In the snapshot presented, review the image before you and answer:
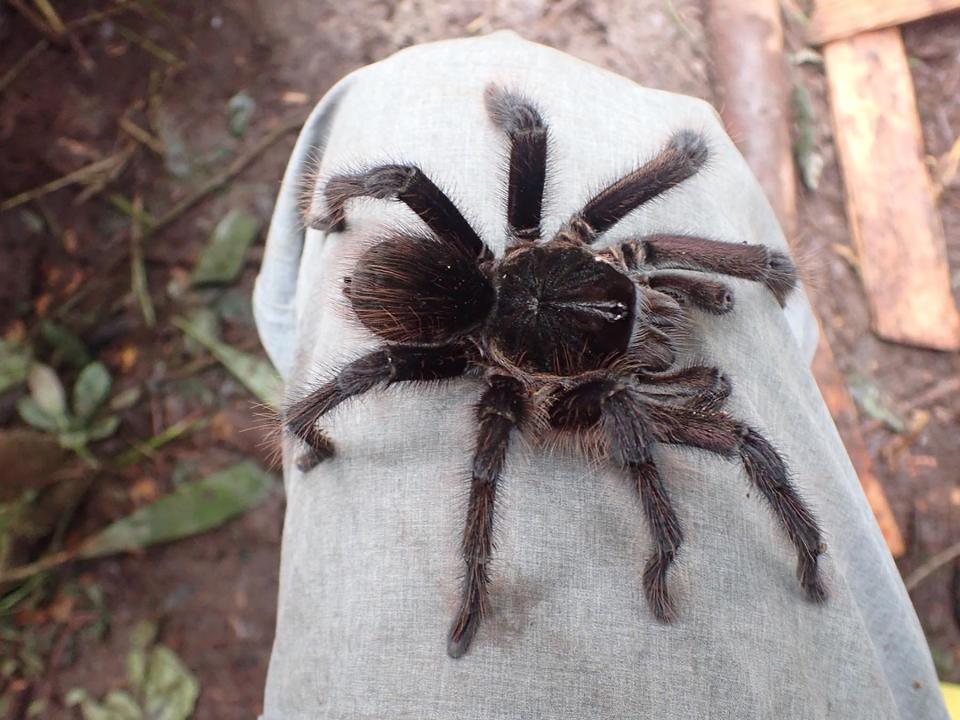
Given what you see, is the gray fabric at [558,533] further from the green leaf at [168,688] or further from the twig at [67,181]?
the twig at [67,181]

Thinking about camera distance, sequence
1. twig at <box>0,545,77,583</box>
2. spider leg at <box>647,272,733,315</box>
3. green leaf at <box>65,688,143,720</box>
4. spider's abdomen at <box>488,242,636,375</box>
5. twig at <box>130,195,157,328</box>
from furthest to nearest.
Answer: twig at <box>130,195,157,328</box>, twig at <box>0,545,77,583</box>, green leaf at <box>65,688,143,720</box>, spider leg at <box>647,272,733,315</box>, spider's abdomen at <box>488,242,636,375</box>

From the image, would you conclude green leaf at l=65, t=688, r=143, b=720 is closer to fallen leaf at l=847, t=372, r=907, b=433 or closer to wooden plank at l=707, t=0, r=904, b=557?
wooden plank at l=707, t=0, r=904, b=557

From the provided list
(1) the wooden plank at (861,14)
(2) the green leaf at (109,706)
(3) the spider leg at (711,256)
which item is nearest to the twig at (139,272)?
(2) the green leaf at (109,706)

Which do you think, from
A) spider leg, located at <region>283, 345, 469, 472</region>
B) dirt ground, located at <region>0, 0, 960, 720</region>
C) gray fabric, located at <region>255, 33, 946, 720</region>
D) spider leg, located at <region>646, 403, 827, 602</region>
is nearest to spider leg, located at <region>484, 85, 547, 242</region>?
gray fabric, located at <region>255, 33, 946, 720</region>

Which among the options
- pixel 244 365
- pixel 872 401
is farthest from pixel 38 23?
pixel 872 401

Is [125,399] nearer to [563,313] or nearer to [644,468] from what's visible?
[563,313]

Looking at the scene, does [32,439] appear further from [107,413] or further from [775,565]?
[775,565]
